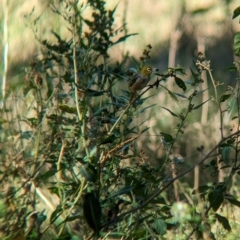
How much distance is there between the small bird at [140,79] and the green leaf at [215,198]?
0.40 meters

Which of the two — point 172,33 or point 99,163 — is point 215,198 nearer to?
point 99,163

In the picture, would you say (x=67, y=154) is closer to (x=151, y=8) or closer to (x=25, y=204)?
(x=25, y=204)

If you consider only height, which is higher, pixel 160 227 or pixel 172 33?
pixel 172 33

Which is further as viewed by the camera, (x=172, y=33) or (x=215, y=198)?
(x=172, y=33)

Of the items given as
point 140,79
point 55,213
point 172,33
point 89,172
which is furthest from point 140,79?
point 172,33

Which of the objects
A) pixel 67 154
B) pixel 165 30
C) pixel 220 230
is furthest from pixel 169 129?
pixel 165 30

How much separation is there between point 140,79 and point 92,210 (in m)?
0.37

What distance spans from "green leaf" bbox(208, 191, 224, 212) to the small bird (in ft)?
1.31

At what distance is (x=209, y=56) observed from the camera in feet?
20.6

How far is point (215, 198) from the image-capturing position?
202cm

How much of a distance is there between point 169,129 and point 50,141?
243 cm

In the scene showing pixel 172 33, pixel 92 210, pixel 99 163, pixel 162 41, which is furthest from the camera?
pixel 162 41

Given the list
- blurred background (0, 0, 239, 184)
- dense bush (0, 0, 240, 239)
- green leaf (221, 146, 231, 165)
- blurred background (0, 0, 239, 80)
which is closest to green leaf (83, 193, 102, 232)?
dense bush (0, 0, 240, 239)

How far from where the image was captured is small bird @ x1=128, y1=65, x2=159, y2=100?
184 centimetres
